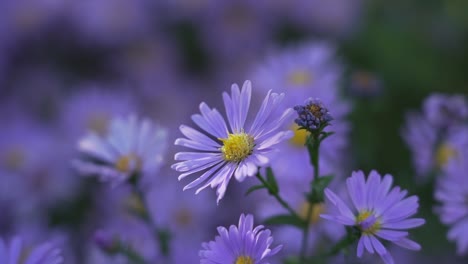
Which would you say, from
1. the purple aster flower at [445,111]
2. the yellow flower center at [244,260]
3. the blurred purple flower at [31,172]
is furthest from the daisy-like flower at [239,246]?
the blurred purple flower at [31,172]

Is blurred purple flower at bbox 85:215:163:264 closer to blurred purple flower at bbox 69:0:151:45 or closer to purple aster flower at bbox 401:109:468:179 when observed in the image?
purple aster flower at bbox 401:109:468:179

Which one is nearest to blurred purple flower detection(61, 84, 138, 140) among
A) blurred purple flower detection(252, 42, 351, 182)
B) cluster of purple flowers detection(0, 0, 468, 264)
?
cluster of purple flowers detection(0, 0, 468, 264)

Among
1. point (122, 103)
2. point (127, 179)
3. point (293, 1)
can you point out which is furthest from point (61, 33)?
point (127, 179)

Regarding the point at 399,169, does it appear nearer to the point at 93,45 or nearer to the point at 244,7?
the point at 244,7

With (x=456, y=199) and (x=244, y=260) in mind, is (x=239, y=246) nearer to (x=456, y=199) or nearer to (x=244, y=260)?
(x=244, y=260)

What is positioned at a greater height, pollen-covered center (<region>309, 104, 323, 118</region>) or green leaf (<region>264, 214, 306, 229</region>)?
pollen-covered center (<region>309, 104, 323, 118</region>)

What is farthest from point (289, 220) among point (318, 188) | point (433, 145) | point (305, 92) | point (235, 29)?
point (235, 29)
